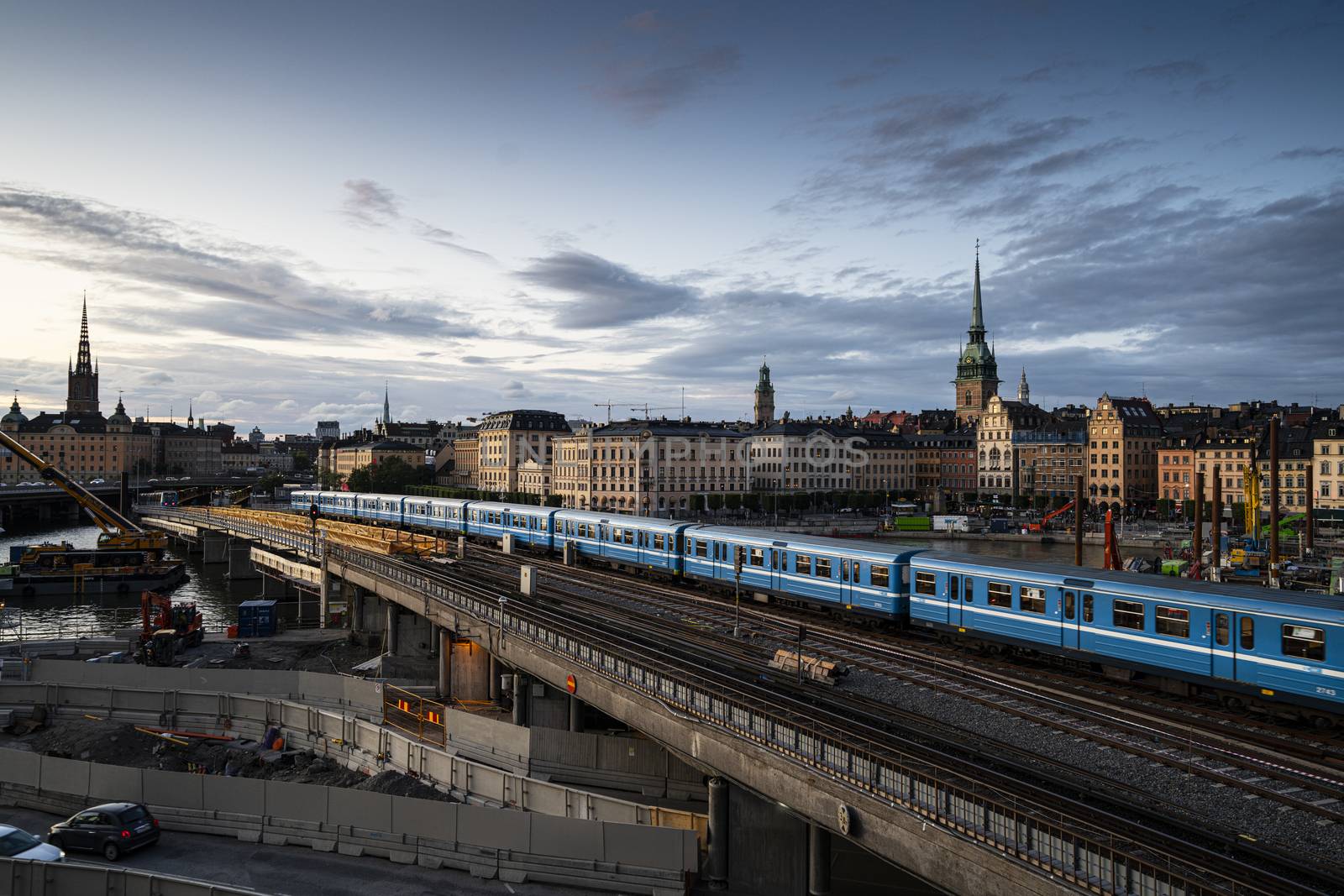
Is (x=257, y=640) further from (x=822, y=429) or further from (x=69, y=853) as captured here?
(x=822, y=429)

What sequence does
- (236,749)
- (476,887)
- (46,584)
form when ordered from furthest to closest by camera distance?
1. (46,584)
2. (236,749)
3. (476,887)

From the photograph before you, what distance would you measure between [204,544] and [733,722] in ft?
334

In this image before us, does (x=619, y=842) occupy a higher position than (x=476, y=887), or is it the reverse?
(x=619, y=842)

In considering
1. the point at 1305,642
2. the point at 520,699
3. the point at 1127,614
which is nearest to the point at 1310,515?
the point at 1127,614

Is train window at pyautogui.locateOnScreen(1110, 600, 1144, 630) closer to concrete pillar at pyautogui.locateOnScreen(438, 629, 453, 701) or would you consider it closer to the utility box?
concrete pillar at pyautogui.locateOnScreen(438, 629, 453, 701)

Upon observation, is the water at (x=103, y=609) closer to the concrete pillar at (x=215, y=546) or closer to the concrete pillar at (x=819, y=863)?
the concrete pillar at (x=215, y=546)

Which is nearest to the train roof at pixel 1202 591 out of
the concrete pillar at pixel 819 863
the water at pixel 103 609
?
the concrete pillar at pixel 819 863

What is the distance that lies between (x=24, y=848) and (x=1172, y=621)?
2910 cm

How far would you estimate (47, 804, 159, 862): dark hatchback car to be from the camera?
23797mm

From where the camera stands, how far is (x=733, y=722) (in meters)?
21.4

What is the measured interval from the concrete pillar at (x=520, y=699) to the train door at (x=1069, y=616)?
1922 centimetres

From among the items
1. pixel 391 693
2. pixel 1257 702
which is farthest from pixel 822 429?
pixel 1257 702

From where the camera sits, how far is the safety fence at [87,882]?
17734mm

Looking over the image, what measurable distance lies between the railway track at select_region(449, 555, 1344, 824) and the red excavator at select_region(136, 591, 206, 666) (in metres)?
28.2
